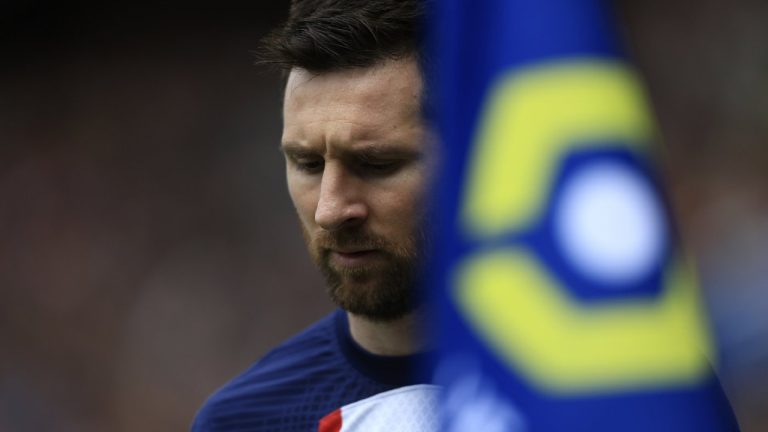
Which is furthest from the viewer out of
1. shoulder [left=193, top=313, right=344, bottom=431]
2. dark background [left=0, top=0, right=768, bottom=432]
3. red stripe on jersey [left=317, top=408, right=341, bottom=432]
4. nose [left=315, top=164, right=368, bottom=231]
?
dark background [left=0, top=0, right=768, bottom=432]

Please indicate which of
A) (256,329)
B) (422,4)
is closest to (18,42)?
(256,329)

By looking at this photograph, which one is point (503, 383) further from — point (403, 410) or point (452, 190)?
point (403, 410)

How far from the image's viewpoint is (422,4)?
1572 mm

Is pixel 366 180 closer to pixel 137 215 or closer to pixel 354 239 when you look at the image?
pixel 354 239

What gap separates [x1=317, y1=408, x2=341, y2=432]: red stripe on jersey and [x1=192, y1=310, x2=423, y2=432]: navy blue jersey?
12 millimetres

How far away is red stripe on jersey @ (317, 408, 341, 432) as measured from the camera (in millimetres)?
1590

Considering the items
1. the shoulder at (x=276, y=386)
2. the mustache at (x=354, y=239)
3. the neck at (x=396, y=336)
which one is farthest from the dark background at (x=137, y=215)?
the mustache at (x=354, y=239)

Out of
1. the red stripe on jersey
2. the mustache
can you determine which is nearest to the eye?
the mustache

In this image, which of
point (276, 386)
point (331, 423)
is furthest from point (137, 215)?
point (331, 423)

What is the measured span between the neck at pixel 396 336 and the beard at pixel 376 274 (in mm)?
22

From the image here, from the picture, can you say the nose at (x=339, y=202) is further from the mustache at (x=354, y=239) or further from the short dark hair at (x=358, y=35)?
the short dark hair at (x=358, y=35)

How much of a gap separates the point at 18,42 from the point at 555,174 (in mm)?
5629

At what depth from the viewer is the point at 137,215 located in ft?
18.8

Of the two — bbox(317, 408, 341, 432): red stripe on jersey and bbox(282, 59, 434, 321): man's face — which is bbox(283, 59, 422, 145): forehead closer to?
bbox(282, 59, 434, 321): man's face
